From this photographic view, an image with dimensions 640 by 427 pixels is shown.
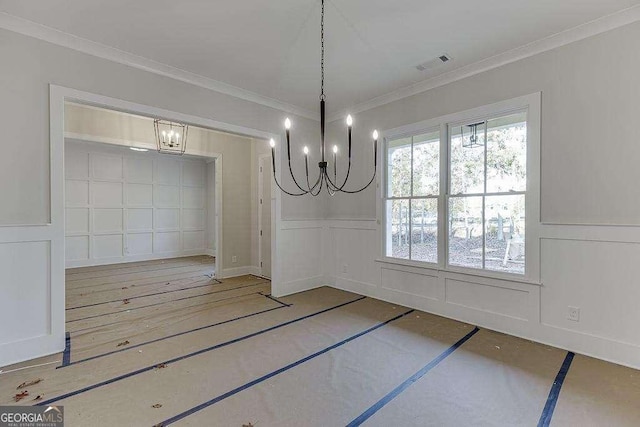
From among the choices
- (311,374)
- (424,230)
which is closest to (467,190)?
(424,230)

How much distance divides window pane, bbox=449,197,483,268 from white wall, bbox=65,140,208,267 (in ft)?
23.2

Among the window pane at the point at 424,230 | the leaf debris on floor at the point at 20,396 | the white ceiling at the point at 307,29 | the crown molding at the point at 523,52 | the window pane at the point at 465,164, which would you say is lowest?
the leaf debris on floor at the point at 20,396

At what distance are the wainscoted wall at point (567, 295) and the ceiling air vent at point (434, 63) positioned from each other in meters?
2.00

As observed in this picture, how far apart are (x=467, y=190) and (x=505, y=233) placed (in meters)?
0.62

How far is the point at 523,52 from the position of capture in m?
2.98

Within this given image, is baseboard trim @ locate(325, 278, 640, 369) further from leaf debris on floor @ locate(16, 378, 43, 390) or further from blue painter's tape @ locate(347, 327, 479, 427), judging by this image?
leaf debris on floor @ locate(16, 378, 43, 390)

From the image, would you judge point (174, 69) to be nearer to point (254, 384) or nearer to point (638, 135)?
point (254, 384)

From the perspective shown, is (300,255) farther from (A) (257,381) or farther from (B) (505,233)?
(B) (505,233)

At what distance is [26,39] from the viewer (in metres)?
2.62

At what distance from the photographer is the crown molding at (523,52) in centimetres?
249

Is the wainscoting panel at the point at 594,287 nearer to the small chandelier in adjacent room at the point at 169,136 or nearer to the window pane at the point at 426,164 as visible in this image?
the window pane at the point at 426,164

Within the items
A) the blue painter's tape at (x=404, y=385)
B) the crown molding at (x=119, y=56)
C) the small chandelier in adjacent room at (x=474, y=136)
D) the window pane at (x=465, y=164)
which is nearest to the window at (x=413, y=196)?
the window pane at (x=465, y=164)

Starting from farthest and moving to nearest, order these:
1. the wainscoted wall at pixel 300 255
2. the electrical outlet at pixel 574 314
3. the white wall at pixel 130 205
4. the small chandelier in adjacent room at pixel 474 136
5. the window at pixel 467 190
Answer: the white wall at pixel 130 205
the wainscoted wall at pixel 300 255
the small chandelier in adjacent room at pixel 474 136
the window at pixel 467 190
the electrical outlet at pixel 574 314

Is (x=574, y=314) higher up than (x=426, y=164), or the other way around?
(x=426, y=164)
